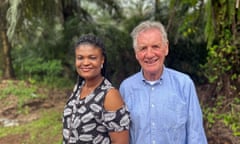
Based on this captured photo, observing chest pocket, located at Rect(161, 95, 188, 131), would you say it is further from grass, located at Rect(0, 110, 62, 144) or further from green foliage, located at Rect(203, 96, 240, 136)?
grass, located at Rect(0, 110, 62, 144)

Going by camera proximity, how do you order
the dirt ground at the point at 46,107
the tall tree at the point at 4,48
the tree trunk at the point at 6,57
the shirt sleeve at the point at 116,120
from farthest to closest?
the tree trunk at the point at 6,57 < the tall tree at the point at 4,48 < the dirt ground at the point at 46,107 < the shirt sleeve at the point at 116,120

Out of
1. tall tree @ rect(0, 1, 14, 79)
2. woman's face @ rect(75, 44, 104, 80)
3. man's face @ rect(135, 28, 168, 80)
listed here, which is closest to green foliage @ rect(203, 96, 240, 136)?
man's face @ rect(135, 28, 168, 80)

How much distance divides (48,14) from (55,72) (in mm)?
1616

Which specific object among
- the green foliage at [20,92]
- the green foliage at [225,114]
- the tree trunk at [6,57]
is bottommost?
the green foliage at [20,92]

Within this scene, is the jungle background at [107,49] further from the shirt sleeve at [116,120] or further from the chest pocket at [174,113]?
the shirt sleeve at [116,120]

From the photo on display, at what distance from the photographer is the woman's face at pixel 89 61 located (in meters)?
2.18

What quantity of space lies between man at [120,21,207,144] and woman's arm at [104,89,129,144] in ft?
0.25

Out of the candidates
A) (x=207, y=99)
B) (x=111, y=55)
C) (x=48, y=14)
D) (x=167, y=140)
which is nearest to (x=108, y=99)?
(x=167, y=140)

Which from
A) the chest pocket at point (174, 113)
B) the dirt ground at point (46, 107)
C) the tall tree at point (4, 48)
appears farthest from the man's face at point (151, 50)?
the tall tree at point (4, 48)

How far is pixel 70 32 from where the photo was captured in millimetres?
7957

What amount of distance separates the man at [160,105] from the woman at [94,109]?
9 cm

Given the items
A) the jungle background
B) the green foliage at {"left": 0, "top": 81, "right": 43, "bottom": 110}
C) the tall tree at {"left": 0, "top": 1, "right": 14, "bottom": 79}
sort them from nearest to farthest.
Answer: the jungle background, the green foliage at {"left": 0, "top": 81, "right": 43, "bottom": 110}, the tall tree at {"left": 0, "top": 1, "right": 14, "bottom": 79}

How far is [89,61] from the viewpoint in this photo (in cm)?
218

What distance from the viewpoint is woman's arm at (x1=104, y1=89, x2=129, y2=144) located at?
2.11 m
